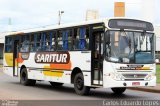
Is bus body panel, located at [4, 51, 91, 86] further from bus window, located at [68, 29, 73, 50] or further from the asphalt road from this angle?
the asphalt road

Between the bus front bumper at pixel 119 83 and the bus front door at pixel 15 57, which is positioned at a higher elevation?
the bus front door at pixel 15 57

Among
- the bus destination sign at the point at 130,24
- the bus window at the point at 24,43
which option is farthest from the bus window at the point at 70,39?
the bus window at the point at 24,43

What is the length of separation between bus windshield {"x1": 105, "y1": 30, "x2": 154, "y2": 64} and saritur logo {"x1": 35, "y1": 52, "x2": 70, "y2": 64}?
132 inches

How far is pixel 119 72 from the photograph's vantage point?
1800cm

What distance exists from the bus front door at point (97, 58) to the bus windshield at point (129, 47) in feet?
1.84

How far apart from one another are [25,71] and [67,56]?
5588mm

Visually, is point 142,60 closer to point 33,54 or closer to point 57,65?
point 57,65

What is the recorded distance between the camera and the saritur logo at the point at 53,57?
21.2m

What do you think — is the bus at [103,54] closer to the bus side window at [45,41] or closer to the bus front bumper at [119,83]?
the bus front bumper at [119,83]

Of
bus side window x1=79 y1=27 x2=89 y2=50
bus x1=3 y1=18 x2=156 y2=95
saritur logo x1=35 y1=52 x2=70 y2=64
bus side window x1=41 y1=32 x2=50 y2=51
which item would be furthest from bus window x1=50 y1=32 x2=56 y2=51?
bus side window x1=79 y1=27 x2=89 y2=50

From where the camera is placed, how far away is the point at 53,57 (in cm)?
2234

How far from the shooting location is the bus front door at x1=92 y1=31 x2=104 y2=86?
18.5 m

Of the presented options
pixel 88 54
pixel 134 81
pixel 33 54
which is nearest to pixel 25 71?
pixel 33 54

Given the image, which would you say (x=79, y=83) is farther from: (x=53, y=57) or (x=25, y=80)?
(x=25, y=80)
